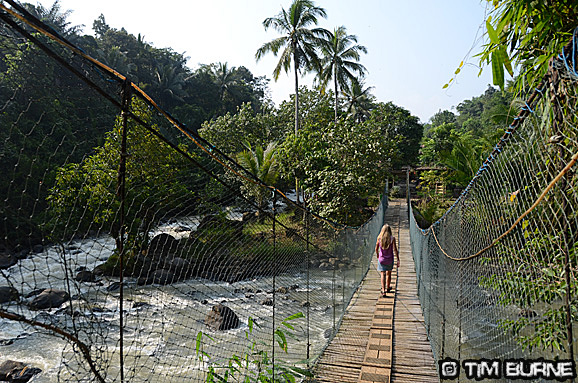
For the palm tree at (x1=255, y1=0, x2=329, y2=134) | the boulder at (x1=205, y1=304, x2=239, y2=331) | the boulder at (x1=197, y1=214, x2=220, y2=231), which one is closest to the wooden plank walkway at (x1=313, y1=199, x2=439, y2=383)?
the boulder at (x1=197, y1=214, x2=220, y2=231)

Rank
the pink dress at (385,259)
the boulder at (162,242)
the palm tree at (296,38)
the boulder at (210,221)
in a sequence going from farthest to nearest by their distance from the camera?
1. the palm tree at (296,38)
2. the pink dress at (385,259)
3. the boulder at (210,221)
4. the boulder at (162,242)

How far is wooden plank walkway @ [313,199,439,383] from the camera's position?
2732 millimetres

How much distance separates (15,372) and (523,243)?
4.98 m

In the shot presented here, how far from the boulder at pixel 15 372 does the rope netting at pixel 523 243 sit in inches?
167

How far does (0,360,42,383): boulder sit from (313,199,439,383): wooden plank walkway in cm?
328

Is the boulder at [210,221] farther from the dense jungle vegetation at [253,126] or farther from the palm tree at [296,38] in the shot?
the palm tree at [296,38]

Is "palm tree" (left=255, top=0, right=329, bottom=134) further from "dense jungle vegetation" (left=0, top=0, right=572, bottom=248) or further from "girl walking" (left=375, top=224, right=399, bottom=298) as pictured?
"girl walking" (left=375, top=224, right=399, bottom=298)

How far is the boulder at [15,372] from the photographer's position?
405cm

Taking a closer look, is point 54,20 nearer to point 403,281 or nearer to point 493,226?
point 403,281

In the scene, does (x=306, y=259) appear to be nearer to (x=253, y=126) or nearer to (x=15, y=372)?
(x=15, y=372)

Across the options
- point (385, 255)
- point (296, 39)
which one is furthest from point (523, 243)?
point (296, 39)

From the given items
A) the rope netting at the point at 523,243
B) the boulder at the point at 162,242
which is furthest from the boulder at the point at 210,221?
the rope netting at the point at 523,243

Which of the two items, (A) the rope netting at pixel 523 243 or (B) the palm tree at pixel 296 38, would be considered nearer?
(A) the rope netting at pixel 523 243

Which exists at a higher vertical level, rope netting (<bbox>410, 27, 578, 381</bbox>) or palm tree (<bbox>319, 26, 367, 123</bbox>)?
palm tree (<bbox>319, 26, 367, 123</bbox>)
